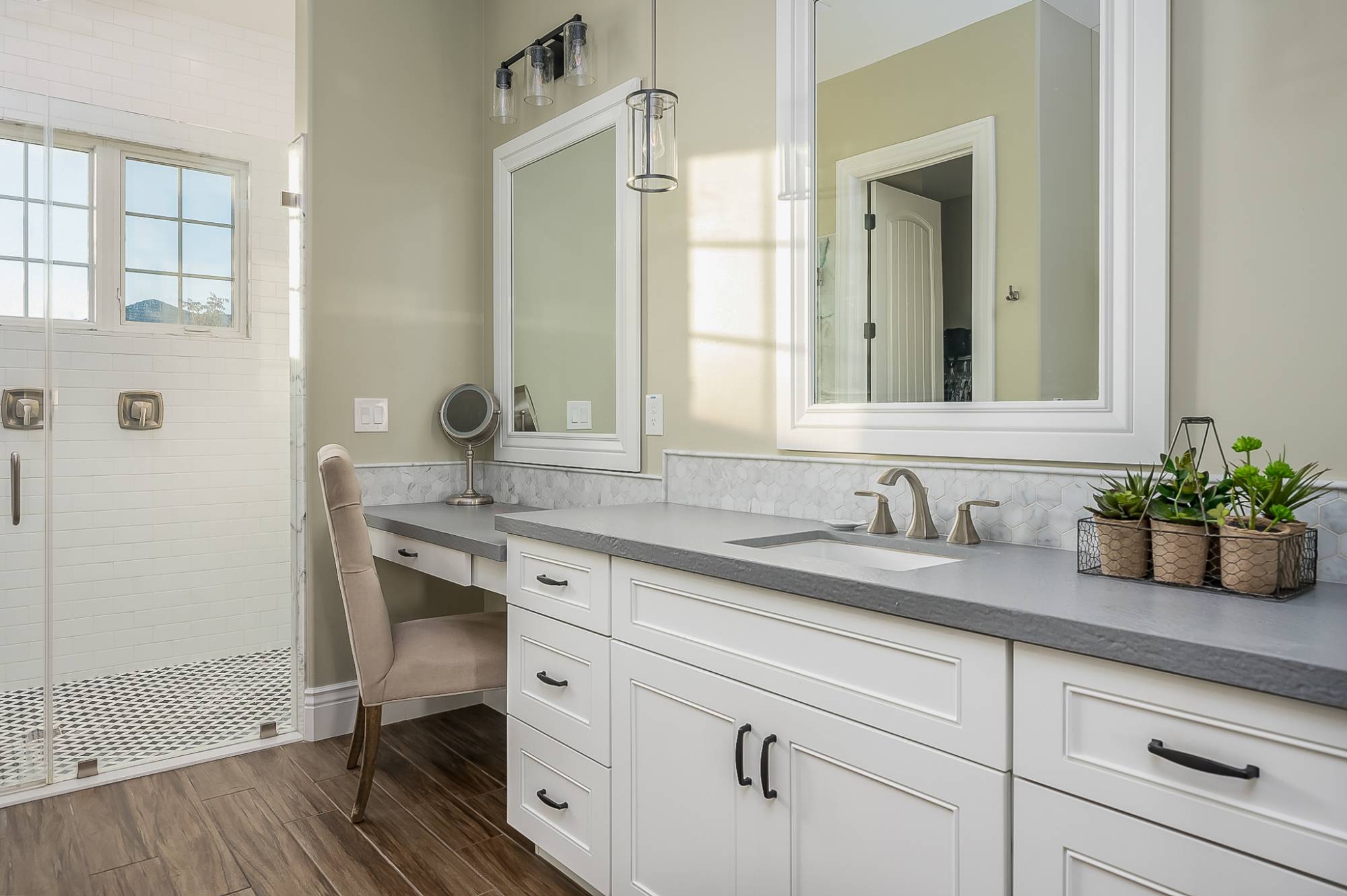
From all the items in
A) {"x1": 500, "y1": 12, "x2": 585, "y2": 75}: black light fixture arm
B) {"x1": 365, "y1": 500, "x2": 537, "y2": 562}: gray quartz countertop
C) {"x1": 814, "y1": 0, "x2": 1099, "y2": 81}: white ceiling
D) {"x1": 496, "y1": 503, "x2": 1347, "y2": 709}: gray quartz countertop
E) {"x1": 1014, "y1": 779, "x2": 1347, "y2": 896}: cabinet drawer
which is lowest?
{"x1": 1014, "y1": 779, "x2": 1347, "y2": 896}: cabinet drawer

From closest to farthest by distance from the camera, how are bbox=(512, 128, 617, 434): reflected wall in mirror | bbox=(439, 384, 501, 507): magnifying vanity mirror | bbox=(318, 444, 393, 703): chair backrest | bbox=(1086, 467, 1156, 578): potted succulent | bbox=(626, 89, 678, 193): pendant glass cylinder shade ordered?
bbox=(1086, 467, 1156, 578): potted succulent
bbox=(626, 89, 678, 193): pendant glass cylinder shade
bbox=(318, 444, 393, 703): chair backrest
bbox=(512, 128, 617, 434): reflected wall in mirror
bbox=(439, 384, 501, 507): magnifying vanity mirror

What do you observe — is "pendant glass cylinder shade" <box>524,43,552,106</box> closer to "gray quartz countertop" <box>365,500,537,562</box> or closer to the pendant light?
the pendant light

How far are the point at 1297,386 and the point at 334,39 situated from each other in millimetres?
3069

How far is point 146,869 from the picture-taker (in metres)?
2.00

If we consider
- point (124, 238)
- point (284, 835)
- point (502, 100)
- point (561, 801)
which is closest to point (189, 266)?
point (124, 238)

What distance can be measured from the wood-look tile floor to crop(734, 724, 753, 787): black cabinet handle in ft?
2.47

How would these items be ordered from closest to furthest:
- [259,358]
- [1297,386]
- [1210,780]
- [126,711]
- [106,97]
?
[1210,780] → [1297,386] → [126,711] → [259,358] → [106,97]

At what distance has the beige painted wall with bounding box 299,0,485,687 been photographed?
2.91 metres

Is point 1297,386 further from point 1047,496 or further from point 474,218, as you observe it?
point 474,218

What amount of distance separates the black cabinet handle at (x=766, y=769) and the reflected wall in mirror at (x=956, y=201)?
83 centimetres

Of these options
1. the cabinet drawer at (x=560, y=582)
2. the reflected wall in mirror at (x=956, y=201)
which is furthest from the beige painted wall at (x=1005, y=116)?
the cabinet drawer at (x=560, y=582)

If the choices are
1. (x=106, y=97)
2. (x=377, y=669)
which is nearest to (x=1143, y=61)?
(x=377, y=669)

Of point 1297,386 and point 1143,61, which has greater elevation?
point 1143,61

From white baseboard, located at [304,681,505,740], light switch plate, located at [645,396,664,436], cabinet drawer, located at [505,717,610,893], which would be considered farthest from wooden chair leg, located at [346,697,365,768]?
light switch plate, located at [645,396,664,436]
